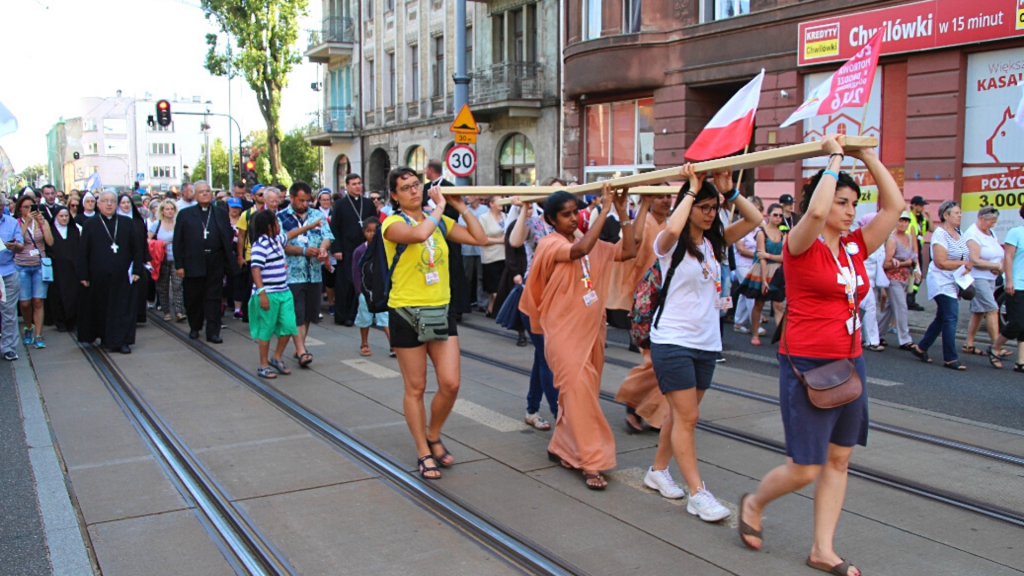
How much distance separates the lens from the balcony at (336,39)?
39.8m

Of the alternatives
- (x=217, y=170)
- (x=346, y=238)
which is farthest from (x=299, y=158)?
(x=346, y=238)

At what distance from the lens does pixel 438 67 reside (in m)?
33.1

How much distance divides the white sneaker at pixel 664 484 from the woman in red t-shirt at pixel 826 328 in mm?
1036

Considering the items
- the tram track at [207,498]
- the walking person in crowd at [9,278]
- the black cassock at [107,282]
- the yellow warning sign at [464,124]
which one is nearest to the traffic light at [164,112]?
the yellow warning sign at [464,124]

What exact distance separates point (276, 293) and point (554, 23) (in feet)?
60.9

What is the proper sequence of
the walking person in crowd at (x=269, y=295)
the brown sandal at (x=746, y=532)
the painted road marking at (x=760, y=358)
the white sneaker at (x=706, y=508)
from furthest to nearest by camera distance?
the walking person in crowd at (x=269, y=295) < the painted road marking at (x=760, y=358) < the white sneaker at (x=706, y=508) < the brown sandal at (x=746, y=532)

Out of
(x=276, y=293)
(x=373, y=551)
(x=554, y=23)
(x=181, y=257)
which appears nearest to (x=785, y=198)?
(x=276, y=293)

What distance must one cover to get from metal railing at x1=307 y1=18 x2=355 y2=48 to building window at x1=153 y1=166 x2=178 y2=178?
83.5 metres

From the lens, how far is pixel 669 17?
812 inches

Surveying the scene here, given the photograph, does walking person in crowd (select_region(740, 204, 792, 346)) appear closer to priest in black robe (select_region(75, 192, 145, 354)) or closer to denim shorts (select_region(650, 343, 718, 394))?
denim shorts (select_region(650, 343, 718, 394))

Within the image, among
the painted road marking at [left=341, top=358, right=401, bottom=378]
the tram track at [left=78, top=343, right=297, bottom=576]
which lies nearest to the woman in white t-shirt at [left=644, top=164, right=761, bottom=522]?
the tram track at [left=78, top=343, right=297, bottom=576]

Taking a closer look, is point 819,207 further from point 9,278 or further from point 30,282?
point 30,282

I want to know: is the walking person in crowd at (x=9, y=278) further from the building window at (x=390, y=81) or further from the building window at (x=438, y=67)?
the building window at (x=390, y=81)

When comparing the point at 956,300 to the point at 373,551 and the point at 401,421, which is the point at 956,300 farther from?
the point at 373,551
